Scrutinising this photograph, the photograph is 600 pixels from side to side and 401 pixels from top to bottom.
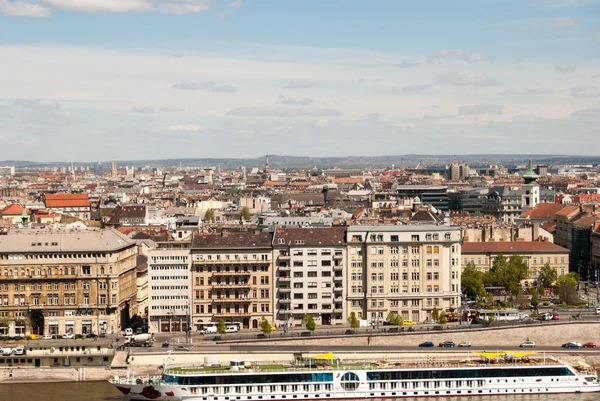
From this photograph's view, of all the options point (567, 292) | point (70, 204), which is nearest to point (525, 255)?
point (567, 292)

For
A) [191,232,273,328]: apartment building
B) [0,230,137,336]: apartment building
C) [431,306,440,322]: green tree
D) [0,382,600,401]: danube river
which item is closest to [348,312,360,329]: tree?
[431,306,440,322]: green tree

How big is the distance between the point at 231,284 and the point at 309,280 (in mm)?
5746

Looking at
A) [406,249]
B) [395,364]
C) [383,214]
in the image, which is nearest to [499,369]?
[395,364]

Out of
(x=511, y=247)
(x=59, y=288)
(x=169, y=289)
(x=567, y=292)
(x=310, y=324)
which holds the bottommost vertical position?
(x=310, y=324)

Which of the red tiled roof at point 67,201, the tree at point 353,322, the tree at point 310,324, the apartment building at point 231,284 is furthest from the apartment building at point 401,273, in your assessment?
the red tiled roof at point 67,201

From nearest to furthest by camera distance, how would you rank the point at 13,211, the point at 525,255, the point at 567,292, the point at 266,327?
the point at 266,327
the point at 567,292
the point at 525,255
the point at 13,211

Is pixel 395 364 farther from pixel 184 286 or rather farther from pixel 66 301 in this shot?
pixel 66 301

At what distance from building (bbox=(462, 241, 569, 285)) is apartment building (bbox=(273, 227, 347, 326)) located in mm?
22579

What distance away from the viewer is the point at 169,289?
85.3m

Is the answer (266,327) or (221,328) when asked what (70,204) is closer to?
(221,328)

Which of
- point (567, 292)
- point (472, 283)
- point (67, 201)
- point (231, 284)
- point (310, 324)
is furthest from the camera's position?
point (67, 201)

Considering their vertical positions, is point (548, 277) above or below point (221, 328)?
above

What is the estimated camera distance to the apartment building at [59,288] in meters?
83.1

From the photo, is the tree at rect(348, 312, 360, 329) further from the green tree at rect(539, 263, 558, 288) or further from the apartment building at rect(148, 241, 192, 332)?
the green tree at rect(539, 263, 558, 288)
